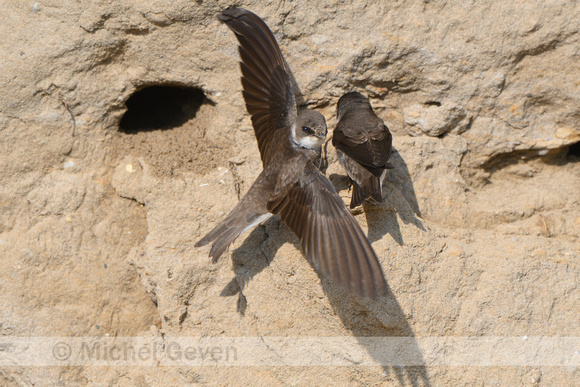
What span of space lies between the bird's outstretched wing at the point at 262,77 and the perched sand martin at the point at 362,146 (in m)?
0.27

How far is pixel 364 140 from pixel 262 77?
59cm

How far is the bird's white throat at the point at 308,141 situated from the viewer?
264 cm

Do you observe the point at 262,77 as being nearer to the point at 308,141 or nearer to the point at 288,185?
the point at 308,141

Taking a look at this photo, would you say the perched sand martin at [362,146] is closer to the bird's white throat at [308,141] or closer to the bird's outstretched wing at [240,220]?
the bird's white throat at [308,141]

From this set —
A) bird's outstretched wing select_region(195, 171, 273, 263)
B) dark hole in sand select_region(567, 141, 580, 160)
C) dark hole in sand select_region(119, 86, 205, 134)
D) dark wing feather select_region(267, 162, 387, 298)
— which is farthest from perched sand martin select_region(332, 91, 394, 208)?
dark hole in sand select_region(567, 141, 580, 160)

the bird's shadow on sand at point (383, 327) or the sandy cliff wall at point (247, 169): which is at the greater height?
the sandy cliff wall at point (247, 169)

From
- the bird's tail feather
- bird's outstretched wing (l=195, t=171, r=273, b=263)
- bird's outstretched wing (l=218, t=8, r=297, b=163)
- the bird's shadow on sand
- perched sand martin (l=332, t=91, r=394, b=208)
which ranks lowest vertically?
the bird's shadow on sand

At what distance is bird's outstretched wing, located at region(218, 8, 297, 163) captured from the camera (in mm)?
2646

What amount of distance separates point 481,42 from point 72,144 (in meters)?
2.01

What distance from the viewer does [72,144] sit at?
2828 mm

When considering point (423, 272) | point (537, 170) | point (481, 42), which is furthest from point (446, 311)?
point (481, 42)

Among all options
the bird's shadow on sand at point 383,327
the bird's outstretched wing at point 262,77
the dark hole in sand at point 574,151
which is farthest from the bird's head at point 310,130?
the dark hole in sand at point 574,151

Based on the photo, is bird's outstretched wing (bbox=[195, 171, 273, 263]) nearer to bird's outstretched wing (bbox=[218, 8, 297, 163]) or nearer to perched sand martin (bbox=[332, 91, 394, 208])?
bird's outstretched wing (bbox=[218, 8, 297, 163])

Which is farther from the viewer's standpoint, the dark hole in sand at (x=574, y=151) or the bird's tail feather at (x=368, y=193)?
the dark hole in sand at (x=574, y=151)
